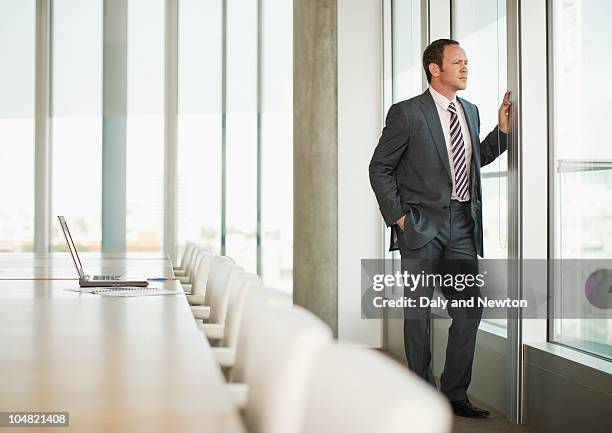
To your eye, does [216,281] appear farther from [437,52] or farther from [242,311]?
[437,52]

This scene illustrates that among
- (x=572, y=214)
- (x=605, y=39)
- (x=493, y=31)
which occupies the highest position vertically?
(x=493, y=31)

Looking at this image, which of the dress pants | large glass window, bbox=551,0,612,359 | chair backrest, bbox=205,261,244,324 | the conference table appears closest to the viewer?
the conference table

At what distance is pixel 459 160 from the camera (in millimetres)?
4785

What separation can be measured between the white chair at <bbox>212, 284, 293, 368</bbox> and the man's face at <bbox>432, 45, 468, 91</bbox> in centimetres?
228

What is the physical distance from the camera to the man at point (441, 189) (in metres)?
4.72

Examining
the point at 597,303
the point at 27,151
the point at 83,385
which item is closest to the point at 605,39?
the point at 597,303

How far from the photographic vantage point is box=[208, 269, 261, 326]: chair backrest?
3.04m

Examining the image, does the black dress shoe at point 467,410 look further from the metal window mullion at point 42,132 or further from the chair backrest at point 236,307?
the metal window mullion at point 42,132

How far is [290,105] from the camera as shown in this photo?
348 inches

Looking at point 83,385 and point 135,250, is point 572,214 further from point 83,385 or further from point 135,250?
point 135,250

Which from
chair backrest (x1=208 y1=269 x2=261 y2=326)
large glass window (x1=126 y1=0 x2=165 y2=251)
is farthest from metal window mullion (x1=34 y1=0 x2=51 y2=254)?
chair backrest (x1=208 y1=269 x2=261 y2=326)

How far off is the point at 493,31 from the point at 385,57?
2836mm

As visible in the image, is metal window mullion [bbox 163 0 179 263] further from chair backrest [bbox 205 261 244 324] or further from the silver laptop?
chair backrest [bbox 205 261 244 324]

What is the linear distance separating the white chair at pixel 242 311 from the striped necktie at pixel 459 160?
1917 millimetres
